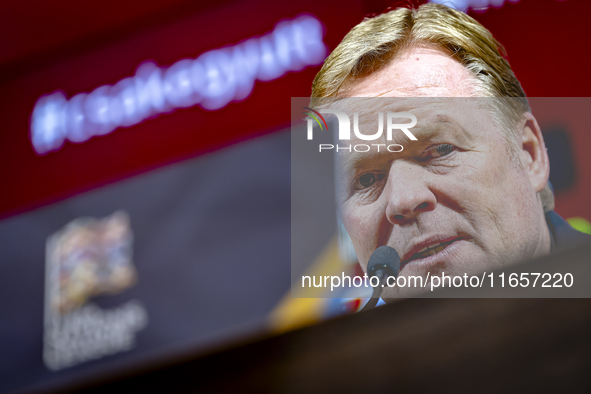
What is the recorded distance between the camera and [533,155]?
851 millimetres

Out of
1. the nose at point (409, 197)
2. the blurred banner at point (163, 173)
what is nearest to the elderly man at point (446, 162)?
the nose at point (409, 197)

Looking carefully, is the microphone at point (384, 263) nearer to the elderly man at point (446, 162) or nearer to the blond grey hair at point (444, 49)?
the elderly man at point (446, 162)

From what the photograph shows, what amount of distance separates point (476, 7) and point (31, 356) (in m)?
1.76

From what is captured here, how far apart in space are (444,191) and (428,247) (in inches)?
3.2

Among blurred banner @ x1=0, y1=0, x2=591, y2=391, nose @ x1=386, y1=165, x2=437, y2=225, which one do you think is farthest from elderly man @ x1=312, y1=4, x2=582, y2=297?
blurred banner @ x1=0, y1=0, x2=591, y2=391

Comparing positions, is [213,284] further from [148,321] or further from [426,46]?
[426,46]

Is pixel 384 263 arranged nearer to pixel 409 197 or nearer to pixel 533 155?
pixel 409 197

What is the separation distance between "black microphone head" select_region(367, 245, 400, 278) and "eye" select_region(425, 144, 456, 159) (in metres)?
0.14

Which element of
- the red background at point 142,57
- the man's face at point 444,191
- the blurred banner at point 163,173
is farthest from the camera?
the blurred banner at point 163,173

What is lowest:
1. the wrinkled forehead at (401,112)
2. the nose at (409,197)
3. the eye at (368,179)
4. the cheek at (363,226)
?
the cheek at (363,226)

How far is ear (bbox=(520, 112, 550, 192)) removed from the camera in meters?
0.84

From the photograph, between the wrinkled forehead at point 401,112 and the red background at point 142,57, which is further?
the red background at point 142,57

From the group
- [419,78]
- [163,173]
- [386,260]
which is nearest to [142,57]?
[163,173]

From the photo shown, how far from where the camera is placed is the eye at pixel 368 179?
0.85 m
